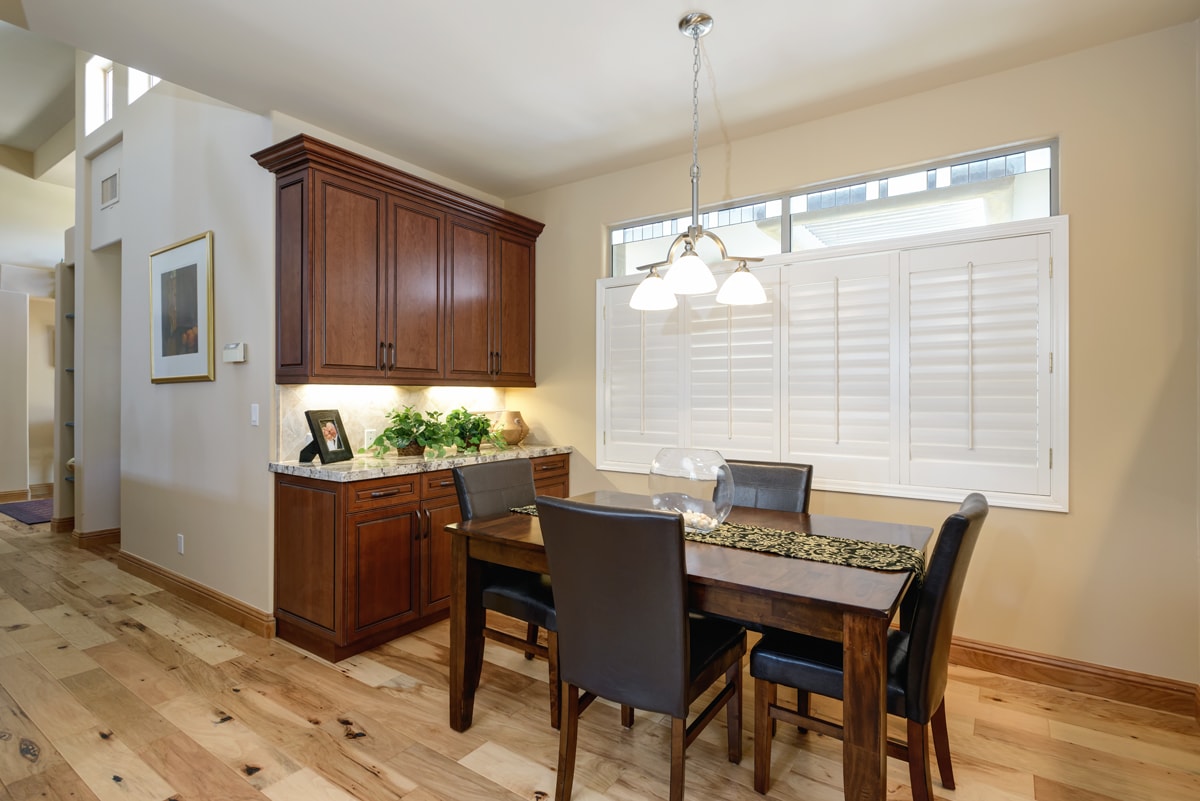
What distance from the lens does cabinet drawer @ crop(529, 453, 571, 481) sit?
3.90m

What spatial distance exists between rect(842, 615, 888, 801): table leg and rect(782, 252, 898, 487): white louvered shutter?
5.89 ft

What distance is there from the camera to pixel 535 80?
9.21 feet

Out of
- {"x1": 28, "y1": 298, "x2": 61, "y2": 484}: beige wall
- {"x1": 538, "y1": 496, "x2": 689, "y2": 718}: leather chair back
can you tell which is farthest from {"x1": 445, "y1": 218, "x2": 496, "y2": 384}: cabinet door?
{"x1": 28, "y1": 298, "x2": 61, "y2": 484}: beige wall

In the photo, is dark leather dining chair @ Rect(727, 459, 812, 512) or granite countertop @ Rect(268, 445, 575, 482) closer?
dark leather dining chair @ Rect(727, 459, 812, 512)

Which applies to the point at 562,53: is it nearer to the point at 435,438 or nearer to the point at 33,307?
the point at 435,438

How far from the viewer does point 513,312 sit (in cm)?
424

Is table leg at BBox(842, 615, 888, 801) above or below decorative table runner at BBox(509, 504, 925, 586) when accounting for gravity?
below

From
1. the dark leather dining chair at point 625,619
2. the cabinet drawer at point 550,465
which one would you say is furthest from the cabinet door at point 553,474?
the dark leather dining chair at point 625,619

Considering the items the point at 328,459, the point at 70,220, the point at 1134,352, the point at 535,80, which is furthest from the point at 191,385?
the point at 70,220

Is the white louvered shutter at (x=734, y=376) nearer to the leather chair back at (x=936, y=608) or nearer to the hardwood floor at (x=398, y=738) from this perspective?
the hardwood floor at (x=398, y=738)

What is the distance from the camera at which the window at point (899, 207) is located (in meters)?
2.77

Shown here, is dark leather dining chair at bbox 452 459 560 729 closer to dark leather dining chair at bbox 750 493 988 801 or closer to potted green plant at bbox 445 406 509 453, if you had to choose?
dark leather dining chair at bbox 750 493 988 801

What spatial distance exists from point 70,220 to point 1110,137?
9.97 metres

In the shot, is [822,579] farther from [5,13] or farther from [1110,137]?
[5,13]
